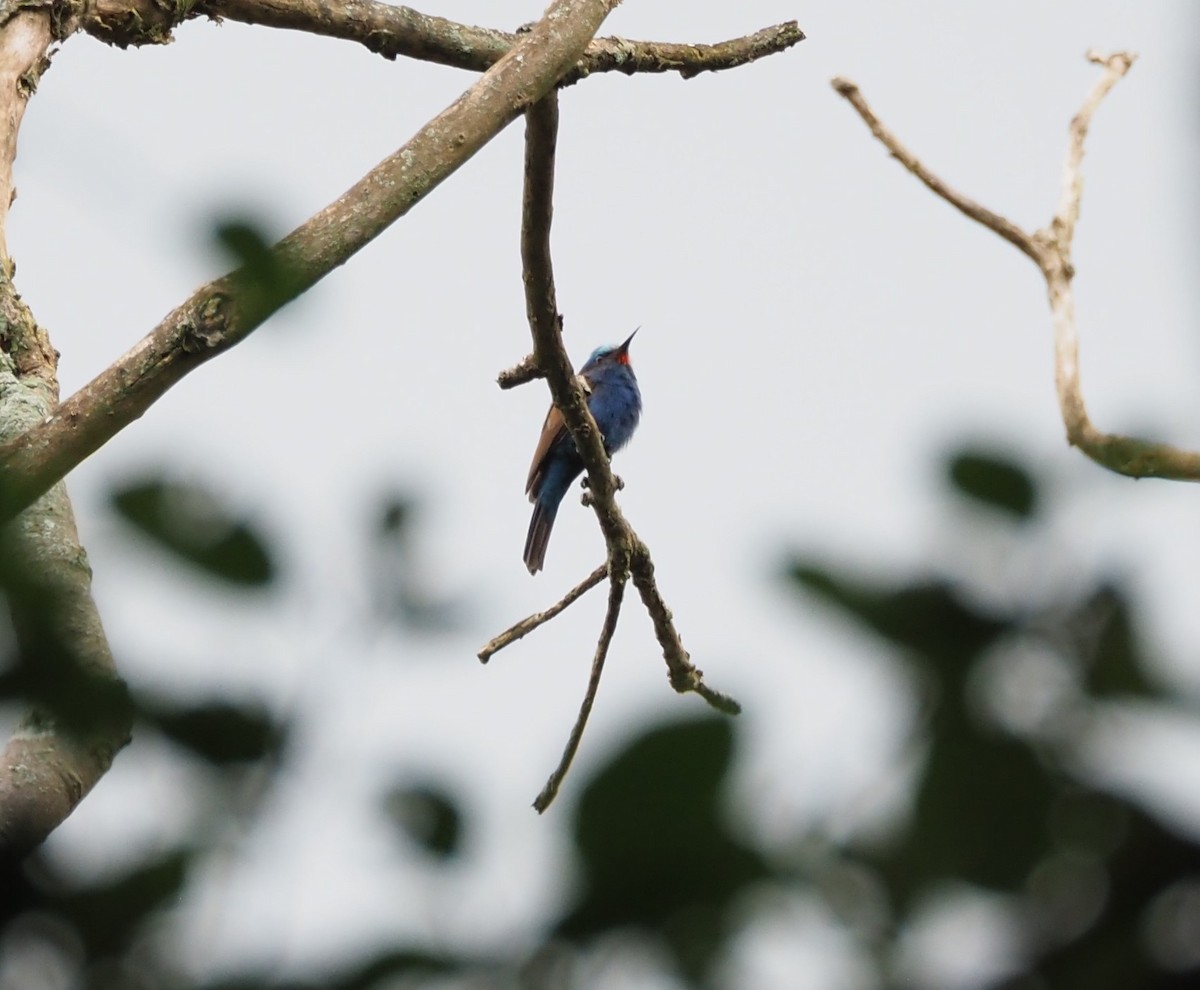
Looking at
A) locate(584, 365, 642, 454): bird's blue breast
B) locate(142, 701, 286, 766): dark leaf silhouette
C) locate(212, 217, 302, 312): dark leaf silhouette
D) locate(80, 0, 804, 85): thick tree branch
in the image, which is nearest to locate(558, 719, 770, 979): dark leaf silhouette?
locate(142, 701, 286, 766): dark leaf silhouette

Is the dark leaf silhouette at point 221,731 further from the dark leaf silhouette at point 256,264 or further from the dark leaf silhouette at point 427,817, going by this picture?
the dark leaf silhouette at point 256,264

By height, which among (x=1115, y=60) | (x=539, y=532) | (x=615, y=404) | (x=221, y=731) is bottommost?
(x=539, y=532)

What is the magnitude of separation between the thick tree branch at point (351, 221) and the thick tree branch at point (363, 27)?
0.47 m

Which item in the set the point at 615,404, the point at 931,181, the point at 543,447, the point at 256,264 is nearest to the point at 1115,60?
the point at 931,181

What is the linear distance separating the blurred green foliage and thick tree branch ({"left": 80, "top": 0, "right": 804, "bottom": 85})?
10.6ft

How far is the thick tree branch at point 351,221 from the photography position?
89.4 inches

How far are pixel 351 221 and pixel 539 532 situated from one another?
4648mm

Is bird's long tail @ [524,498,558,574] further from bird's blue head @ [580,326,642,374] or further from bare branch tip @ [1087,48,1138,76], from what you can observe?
bare branch tip @ [1087,48,1138,76]

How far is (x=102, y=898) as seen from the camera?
59 cm

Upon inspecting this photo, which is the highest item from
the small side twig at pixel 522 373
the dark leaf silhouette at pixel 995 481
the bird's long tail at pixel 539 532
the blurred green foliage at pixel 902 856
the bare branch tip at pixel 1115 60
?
the dark leaf silhouette at pixel 995 481

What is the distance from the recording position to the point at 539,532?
716 cm

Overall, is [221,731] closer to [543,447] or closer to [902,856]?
[902,856]

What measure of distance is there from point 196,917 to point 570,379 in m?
3.35

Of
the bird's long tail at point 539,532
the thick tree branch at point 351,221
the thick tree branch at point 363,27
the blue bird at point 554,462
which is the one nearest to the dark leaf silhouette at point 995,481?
the thick tree branch at point 351,221
